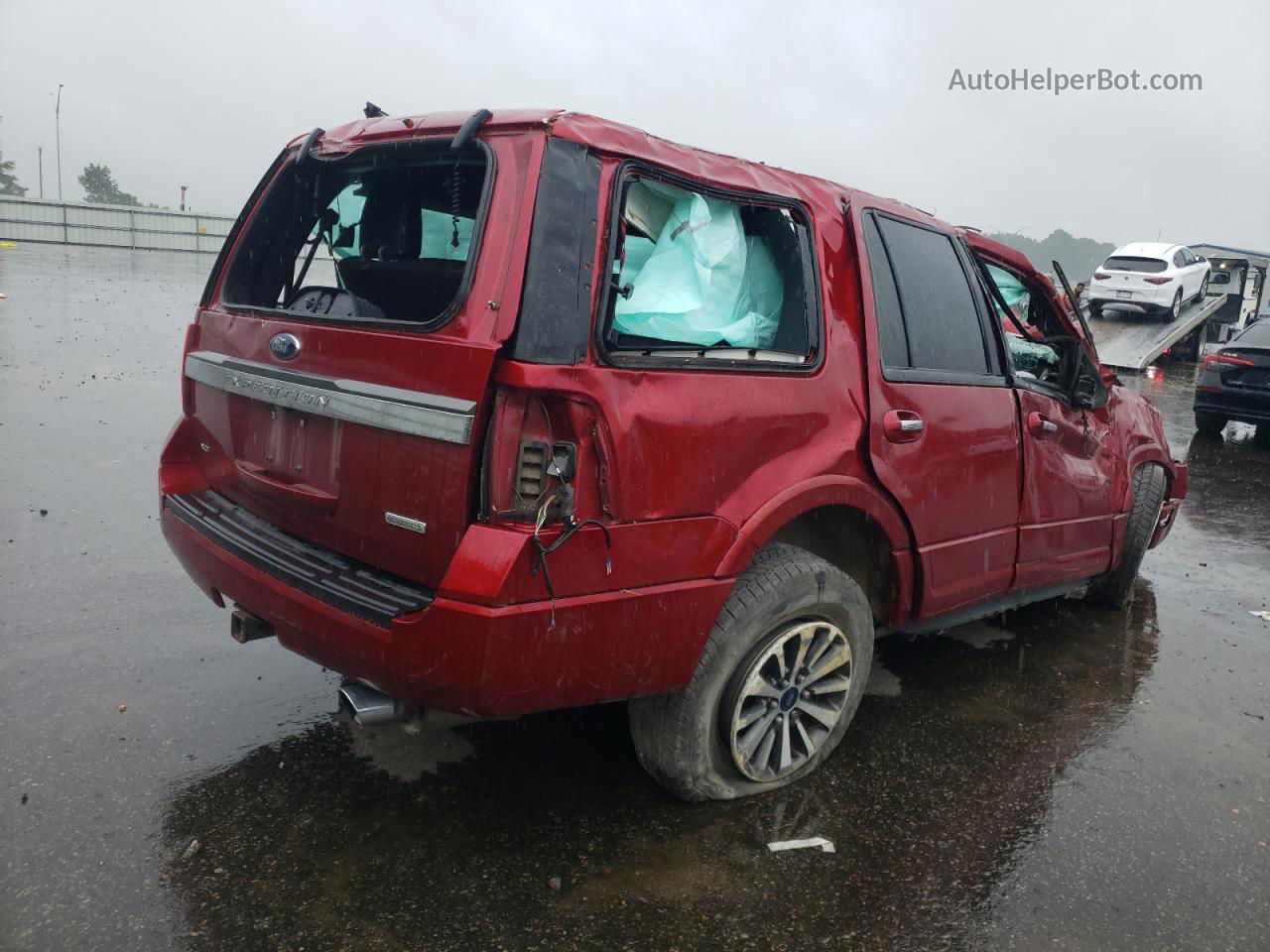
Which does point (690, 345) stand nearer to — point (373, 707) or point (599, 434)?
point (599, 434)

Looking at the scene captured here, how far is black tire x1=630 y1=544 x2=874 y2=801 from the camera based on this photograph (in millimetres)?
2656

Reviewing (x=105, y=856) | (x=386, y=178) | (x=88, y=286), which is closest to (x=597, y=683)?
(x=105, y=856)

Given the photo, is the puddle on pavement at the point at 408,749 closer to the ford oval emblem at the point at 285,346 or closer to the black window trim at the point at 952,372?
the ford oval emblem at the point at 285,346

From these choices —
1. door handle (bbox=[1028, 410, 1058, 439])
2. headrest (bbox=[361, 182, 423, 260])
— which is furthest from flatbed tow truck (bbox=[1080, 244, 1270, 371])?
headrest (bbox=[361, 182, 423, 260])

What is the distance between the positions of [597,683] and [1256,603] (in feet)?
15.2

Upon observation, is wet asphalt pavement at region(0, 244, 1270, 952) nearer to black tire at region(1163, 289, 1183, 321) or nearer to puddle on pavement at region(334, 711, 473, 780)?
puddle on pavement at region(334, 711, 473, 780)

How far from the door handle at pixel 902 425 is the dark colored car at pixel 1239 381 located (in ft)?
30.2

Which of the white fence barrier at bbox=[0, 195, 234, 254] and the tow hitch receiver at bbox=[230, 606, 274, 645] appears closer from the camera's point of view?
the tow hitch receiver at bbox=[230, 606, 274, 645]

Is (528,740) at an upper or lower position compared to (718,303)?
lower

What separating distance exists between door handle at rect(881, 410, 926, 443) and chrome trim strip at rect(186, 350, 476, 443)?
148cm

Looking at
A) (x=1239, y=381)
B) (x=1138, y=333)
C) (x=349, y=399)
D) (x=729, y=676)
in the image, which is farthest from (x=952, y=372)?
(x=1138, y=333)

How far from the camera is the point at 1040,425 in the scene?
12.5ft

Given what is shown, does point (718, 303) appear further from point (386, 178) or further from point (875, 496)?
point (386, 178)

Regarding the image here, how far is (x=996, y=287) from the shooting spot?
3912 mm
